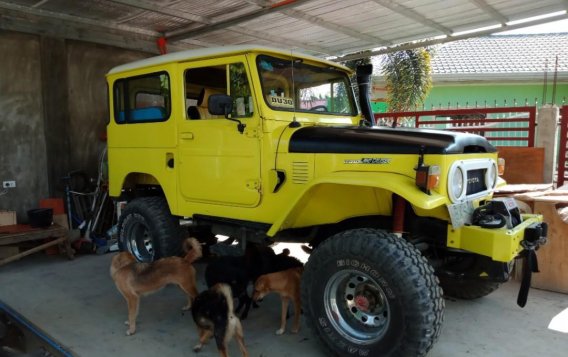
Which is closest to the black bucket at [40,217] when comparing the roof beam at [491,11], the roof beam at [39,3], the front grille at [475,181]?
the roof beam at [39,3]

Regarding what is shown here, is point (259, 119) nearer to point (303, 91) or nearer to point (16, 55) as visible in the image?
point (303, 91)

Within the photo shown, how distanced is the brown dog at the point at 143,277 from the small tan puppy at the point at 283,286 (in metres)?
0.59

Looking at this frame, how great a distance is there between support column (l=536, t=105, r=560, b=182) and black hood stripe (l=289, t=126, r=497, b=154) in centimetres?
292

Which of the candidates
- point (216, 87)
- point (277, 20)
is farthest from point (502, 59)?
point (216, 87)

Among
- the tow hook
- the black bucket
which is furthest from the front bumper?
the black bucket

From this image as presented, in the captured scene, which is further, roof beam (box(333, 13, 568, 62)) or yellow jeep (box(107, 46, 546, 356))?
roof beam (box(333, 13, 568, 62))

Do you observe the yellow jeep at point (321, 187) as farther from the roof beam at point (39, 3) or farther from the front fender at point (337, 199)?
the roof beam at point (39, 3)

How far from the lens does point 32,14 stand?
5625mm

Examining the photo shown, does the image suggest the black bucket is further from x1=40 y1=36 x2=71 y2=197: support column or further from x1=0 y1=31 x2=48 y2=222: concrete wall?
x1=40 y1=36 x2=71 y2=197: support column

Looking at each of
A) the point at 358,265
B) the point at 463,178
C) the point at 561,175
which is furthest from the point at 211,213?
the point at 561,175

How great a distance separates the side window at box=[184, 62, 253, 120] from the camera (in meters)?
3.64

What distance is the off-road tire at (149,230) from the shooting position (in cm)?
439

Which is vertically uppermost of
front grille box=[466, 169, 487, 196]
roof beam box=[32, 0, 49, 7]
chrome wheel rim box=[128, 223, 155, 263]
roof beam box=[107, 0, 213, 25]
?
roof beam box=[32, 0, 49, 7]

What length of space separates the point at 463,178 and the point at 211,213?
7.06ft
